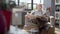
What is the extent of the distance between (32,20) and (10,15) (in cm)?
388

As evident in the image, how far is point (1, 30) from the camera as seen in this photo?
557 millimetres

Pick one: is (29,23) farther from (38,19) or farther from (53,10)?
(53,10)

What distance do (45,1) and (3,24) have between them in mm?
7209

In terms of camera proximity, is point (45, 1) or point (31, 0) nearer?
point (45, 1)

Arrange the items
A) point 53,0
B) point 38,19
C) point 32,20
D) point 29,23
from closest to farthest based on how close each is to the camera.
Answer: point 38,19 → point 32,20 → point 29,23 → point 53,0

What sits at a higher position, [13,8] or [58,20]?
[13,8]

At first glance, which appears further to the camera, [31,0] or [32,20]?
[31,0]

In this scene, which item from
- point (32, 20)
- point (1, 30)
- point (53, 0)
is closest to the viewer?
point (1, 30)

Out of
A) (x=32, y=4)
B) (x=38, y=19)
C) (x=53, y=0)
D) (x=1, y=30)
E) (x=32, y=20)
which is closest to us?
(x=1, y=30)

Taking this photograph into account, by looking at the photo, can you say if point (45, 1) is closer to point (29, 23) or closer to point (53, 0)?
point (53, 0)

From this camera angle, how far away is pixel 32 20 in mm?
4469

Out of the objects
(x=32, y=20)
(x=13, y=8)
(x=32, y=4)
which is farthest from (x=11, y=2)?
(x=32, y=4)

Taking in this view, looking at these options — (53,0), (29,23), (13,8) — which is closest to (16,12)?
(13,8)

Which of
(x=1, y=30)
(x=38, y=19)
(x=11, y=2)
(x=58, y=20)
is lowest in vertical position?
(x=58, y=20)
